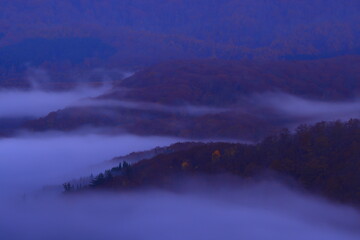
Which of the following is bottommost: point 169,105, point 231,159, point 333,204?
point 333,204

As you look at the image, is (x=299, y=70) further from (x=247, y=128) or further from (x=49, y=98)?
(x=49, y=98)

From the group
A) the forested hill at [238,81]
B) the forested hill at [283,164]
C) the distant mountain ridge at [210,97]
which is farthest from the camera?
the forested hill at [238,81]

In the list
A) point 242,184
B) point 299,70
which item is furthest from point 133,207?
point 299,70

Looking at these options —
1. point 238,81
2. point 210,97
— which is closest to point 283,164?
point 210,97

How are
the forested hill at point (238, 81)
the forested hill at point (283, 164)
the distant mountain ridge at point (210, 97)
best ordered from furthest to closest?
the forested hill at point (238, 81) → the distant mountain ridge at point (210, 97) → the forested hill at point (283, 164)

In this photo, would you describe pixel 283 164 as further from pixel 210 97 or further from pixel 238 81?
pixel 238 81

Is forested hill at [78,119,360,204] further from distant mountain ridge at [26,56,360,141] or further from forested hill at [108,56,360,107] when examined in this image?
forested hill at [108,56,360,107]

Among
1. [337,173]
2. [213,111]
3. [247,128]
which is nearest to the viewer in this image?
[337,173]

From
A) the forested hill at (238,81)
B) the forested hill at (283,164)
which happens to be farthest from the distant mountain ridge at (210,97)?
the forested hill at (283,164)

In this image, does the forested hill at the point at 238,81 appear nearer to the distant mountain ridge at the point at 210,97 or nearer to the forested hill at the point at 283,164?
the distant mountain ridge at the point at 210,97
